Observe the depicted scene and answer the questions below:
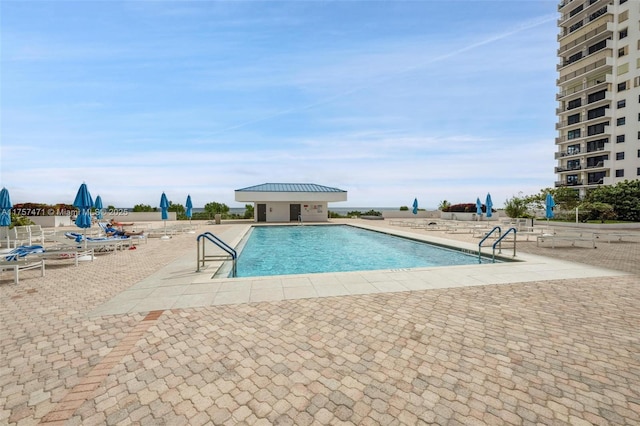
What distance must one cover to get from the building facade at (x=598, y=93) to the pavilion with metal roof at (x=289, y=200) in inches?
1662

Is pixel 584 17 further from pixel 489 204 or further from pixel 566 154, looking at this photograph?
pixel 489 204

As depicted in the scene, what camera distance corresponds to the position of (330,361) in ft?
11.0

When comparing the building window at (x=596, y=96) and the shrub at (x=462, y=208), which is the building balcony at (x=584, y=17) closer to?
the building window at (x=596, y=96)

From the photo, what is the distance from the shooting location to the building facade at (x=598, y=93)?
39125 mm

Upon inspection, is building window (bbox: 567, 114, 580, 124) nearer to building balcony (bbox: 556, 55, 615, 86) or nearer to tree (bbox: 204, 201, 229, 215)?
building balcony (bbox: 556, 55, 615, 86)

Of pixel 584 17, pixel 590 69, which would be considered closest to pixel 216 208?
pixel 590 69

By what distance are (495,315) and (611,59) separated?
5948cm

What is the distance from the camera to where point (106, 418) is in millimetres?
2477

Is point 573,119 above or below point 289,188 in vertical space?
above

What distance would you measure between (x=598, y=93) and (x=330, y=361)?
62624 millimetres

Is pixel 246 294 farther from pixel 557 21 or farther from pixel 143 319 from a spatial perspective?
pixel 557 21

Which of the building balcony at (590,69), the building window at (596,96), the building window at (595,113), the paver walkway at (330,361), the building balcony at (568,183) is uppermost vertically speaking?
the building balcony at (590,69)

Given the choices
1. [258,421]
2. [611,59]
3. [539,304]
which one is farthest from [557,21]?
[258,421]

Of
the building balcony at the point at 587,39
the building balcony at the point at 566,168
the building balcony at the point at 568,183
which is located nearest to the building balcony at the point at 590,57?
the building balcony at the point at 587,39
